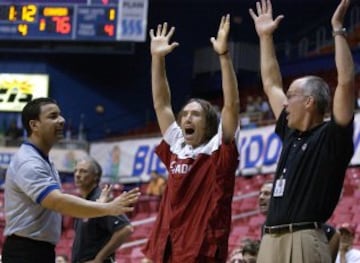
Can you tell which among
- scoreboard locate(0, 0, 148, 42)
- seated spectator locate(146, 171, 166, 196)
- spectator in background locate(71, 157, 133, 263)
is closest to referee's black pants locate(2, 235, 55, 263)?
spectator in background locate(71, 157, 133, 263)

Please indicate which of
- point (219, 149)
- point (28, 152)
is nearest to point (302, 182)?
point (219, 149)

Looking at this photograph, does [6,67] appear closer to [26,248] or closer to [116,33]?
[116,33]

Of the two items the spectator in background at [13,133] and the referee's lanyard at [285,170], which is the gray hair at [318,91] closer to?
the referee's lanyard at [285,170]

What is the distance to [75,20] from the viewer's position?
48.7 feet

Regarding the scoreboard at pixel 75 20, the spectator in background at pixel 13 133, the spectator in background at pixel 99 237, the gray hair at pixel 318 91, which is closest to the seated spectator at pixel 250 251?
the spectator in background at pixel 99 237

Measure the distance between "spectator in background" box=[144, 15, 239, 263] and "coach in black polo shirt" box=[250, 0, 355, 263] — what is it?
0.35 metres

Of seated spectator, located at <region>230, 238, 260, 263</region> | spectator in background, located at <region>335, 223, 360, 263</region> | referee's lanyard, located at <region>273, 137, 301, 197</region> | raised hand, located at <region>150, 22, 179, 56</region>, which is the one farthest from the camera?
spectator in background, located at <region>335, 223, 360, 263</region>

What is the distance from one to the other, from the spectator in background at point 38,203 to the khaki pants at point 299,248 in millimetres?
686

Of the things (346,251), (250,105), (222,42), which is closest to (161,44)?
(222,42)

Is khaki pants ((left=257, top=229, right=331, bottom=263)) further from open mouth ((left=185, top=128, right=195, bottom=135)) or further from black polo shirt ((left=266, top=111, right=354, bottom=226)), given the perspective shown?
open mouth ((left=185, top=128, right=195, bottom=135))

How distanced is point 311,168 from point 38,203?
1307 mm

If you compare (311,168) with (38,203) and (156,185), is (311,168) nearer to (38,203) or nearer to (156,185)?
(38,203)

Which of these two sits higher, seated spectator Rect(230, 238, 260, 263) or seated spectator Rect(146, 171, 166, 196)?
seated spectator Rect(230, 238, 260, 263)

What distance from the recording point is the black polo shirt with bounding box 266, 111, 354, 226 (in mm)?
3701
